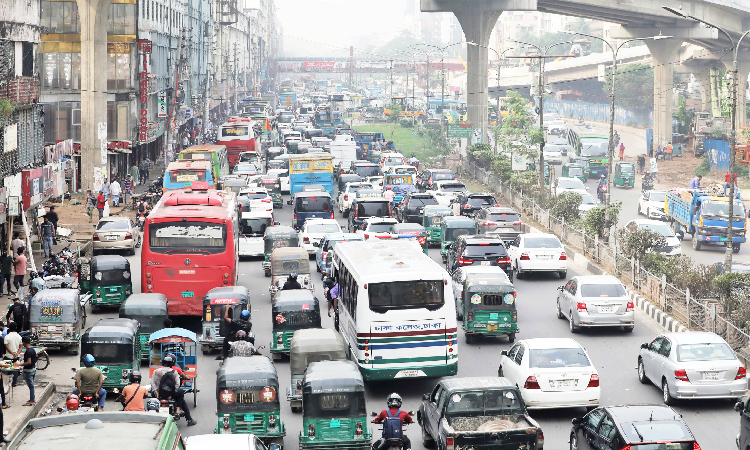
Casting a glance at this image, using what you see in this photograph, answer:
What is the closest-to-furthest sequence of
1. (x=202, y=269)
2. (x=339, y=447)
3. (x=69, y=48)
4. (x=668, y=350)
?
(x=339, y=447) → (x=668, y=350) → (x=202, y=269) → (x=69, y=48)

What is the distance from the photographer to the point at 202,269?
27.8m

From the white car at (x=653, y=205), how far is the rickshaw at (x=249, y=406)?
37.6 meters

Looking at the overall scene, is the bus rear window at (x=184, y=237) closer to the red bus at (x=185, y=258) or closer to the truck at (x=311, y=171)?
the red bus at (x=185, y=258)

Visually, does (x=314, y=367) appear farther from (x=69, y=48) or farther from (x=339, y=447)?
(x=69, y=48)

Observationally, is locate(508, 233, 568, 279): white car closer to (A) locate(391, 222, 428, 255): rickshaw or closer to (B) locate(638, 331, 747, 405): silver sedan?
(A) locate(391, 222, 428, 255): rickshaw

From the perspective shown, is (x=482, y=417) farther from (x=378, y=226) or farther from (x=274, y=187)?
(x=274, y=187)

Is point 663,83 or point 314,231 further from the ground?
point 663,83

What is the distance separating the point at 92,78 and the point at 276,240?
24020 mm

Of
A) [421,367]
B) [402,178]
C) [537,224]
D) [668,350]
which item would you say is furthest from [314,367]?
[402,178]

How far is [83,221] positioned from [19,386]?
27.3 metres

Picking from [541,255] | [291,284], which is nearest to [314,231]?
[541,255]

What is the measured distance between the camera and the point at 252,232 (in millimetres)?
40156

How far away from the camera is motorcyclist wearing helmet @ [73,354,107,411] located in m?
19.4

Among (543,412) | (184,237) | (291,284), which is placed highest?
(184,237)
